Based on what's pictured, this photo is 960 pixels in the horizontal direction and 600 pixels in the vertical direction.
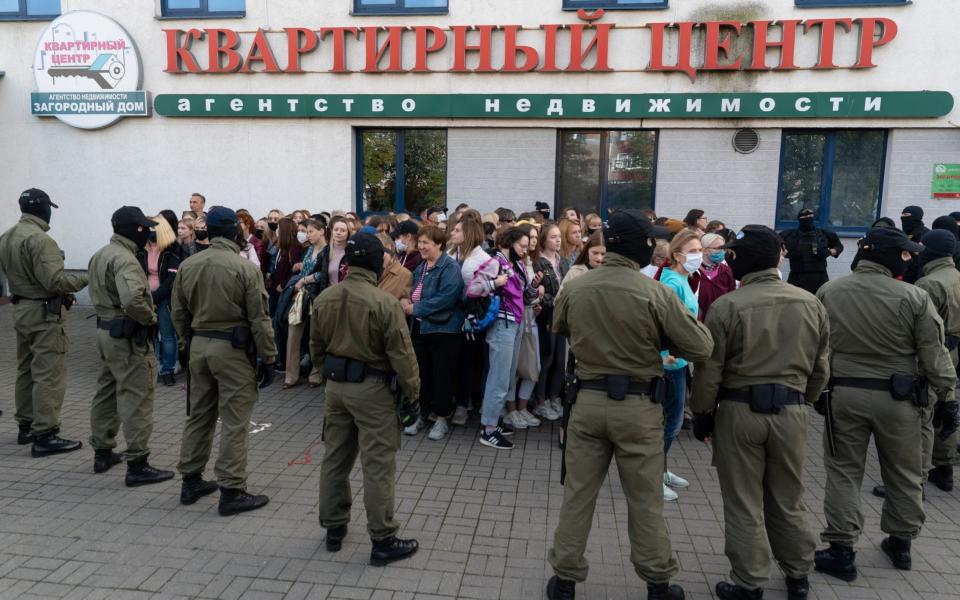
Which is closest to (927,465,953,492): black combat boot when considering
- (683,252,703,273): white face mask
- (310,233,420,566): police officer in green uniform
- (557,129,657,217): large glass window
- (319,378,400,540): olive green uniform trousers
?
(683,252,703,273): white face mask

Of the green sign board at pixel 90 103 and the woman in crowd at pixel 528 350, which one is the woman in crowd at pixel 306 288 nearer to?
the woman in crowd at pixel 528 350

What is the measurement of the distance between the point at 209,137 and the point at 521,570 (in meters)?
10.4

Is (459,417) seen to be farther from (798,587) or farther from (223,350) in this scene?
(798,587)

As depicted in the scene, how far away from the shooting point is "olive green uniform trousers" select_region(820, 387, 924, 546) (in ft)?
13.3

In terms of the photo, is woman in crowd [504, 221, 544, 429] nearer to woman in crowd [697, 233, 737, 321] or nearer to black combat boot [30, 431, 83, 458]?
woman in crowd [697, 233, 737, 321]

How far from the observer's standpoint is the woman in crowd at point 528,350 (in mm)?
6391

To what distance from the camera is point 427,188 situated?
38.8 ft

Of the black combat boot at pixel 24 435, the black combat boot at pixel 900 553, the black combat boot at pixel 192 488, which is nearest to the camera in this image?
the black combat boot at pixel 900 553

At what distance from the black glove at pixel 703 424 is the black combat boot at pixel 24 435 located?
568cm

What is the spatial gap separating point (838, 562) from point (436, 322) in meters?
3.58

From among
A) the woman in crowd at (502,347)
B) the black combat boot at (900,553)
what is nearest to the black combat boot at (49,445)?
the woman in crowd at (502,347)

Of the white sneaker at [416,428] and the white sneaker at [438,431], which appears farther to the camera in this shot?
the white sneaker at [416,428]

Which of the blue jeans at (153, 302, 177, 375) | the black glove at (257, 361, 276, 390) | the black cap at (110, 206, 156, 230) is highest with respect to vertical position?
the black cap at (110, 206, 156, 230)

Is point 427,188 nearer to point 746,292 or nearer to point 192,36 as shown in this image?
point 192,36
